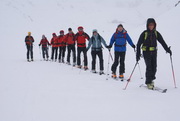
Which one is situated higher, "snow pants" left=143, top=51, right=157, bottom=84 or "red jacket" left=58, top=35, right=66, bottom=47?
"red jacket" left=58, top=35, right=66, bottom=47

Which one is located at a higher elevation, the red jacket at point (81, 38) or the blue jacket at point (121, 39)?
the red jacket at point (81, 38)

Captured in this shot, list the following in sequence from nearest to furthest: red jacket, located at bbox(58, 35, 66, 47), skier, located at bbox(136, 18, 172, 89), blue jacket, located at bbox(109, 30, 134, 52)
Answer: skier, located at bbox(136, 18, 172, 89)
blue jacket, located at bbox(109, 30, 134, 52)
red jacket, located at bbox(58, 35, 66, 47)

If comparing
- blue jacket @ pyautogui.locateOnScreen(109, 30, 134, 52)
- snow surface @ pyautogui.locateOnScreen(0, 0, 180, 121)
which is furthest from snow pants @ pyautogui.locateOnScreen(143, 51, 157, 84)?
blue jacket @ pyautogui.locateOnScreen(109, 30, 134, 52)

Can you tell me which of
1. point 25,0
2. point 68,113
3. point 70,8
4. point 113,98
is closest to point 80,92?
point 113,98

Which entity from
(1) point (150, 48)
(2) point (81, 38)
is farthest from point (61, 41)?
(1) point (150, 48)

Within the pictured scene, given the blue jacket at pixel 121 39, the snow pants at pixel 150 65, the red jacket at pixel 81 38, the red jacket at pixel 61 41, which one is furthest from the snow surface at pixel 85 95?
the red jacket at pixel 61 41

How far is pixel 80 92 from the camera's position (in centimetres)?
468

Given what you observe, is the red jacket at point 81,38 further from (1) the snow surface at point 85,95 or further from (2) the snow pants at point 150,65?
(2) the snow pants at point 150,65

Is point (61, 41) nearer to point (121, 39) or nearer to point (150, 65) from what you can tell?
point (121, 39)

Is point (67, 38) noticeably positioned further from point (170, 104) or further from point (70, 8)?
point (70, 8)

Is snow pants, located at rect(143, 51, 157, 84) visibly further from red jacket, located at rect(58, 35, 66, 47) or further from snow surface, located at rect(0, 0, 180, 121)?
red jacket, located at rect(58, 35, 66, 47)

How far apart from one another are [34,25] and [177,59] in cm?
2791

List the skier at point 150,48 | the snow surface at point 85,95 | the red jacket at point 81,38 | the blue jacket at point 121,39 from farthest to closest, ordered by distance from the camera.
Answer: the red jacket at point 81,38
the blue jacket at point 121,39
the skier at point 150,48
the snow surface at point 85,95

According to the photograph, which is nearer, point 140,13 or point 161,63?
point 161,63
